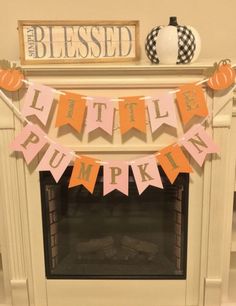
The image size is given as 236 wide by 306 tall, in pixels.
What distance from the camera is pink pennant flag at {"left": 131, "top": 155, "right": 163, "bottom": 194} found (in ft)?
5.56

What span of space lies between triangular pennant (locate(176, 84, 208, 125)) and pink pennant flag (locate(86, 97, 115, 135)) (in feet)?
0.90

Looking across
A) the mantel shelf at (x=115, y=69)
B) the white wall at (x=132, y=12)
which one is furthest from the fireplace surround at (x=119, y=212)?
the white wall at (x=132, y=12)

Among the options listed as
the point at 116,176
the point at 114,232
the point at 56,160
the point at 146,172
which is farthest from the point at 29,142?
the point at 114,232

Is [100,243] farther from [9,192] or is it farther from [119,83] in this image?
[119,83]

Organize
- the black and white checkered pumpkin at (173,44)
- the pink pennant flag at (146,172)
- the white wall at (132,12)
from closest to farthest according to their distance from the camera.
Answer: the black and white checkered pumpkin at (173,44), the pink pennant flag at (146,172), the white wall at (132,12)

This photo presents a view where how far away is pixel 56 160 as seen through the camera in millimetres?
1706

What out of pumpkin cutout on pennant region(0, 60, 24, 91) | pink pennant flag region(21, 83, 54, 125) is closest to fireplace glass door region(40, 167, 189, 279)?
pink pennant flag region(21, 83, 54, 125)

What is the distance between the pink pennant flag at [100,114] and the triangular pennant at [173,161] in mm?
238

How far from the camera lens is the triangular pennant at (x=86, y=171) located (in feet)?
5.58

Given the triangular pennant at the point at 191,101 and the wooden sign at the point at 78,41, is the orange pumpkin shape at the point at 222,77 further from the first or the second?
the wooden sign at the point at 78,41

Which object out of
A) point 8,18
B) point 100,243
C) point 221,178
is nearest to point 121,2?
point 8,18

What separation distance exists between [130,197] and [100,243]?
28 centimetres

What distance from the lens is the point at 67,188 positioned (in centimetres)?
188

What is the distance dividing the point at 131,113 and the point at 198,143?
303 mm
